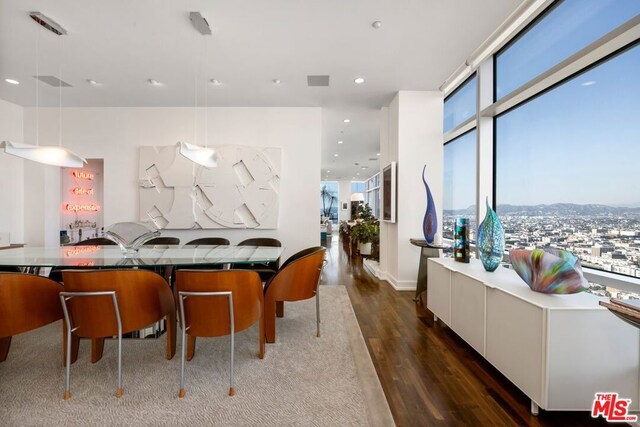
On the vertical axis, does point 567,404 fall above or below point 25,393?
above

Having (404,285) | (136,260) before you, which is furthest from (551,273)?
(136,260)

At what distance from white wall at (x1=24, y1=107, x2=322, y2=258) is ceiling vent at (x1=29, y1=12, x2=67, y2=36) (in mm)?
2153

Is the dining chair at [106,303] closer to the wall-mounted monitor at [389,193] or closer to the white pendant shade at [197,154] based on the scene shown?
the white pendant shade at [197,154]

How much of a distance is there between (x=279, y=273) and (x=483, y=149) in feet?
10.1

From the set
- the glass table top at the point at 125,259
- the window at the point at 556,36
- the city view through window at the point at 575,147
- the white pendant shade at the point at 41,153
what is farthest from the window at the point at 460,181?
the white pendant shade at the point at 41,153

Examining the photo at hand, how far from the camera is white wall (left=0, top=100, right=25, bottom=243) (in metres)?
4.88

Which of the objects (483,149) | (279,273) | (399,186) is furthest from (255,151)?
(483,149)

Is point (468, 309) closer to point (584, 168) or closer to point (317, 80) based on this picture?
point (584, 168)

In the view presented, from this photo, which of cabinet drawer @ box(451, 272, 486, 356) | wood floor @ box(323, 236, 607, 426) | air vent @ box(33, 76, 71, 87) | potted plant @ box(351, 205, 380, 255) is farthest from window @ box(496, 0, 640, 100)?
air vent @ box(33, 76, 71, 87)

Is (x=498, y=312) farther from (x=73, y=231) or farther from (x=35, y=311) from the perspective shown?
(x=73, y=231)

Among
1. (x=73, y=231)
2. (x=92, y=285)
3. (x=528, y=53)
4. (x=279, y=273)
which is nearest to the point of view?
(x=92, y=285)

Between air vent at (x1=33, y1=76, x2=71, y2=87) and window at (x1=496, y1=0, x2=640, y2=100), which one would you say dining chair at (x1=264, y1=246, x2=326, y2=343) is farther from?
air vent at (x1=33, y1=76, x2=71, y2=87)

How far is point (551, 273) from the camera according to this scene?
1.81m

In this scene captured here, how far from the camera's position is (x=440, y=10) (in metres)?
2.74
